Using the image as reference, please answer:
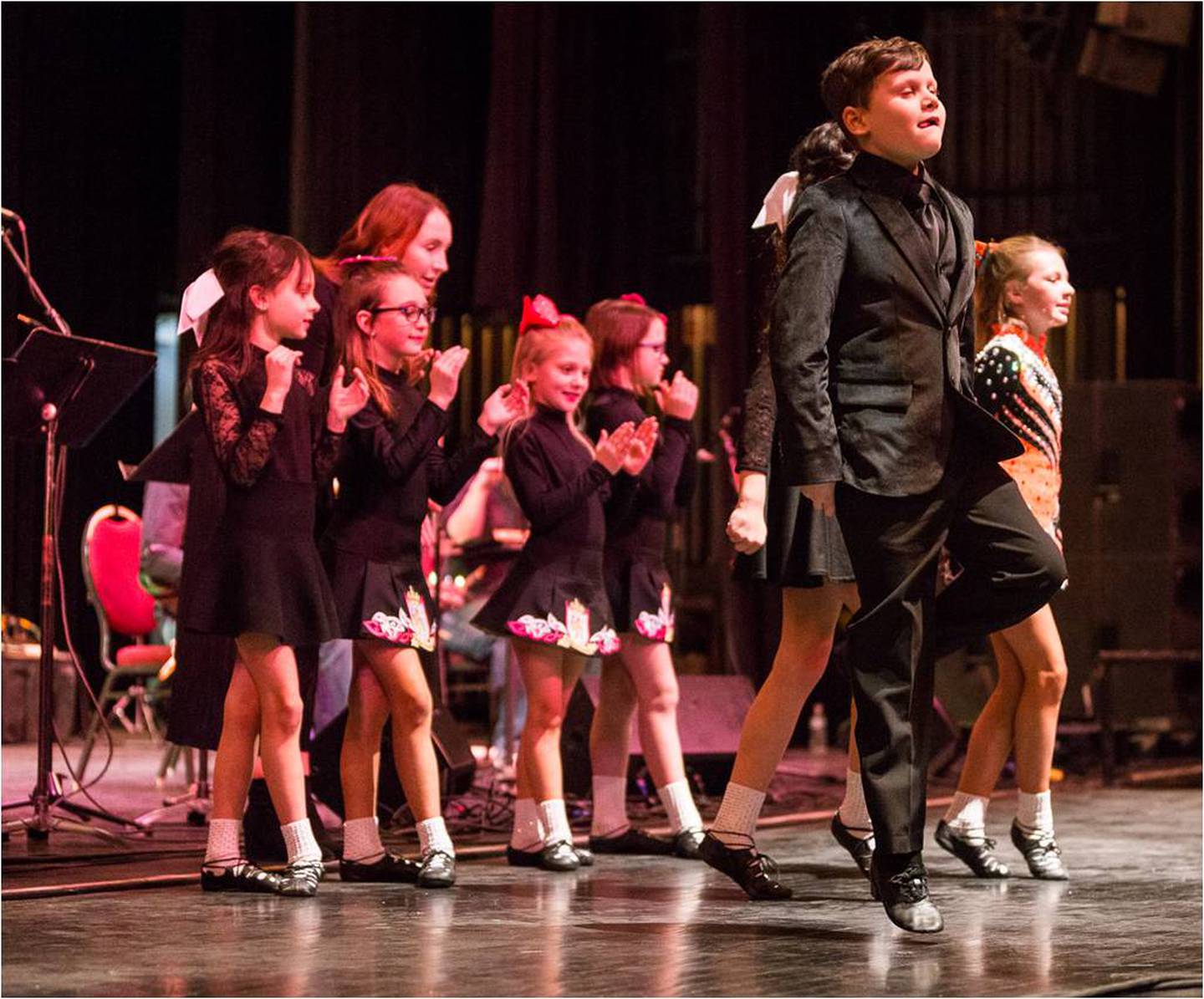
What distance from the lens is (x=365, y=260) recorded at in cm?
398

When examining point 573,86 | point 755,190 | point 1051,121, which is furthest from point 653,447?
point 1051,121

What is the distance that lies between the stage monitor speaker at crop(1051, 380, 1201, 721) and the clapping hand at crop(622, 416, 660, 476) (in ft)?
10.9

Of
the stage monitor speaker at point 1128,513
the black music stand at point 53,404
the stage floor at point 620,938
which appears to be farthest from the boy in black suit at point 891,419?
the stage monitor speaker at point 1128,513

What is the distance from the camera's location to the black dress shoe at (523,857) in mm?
3941

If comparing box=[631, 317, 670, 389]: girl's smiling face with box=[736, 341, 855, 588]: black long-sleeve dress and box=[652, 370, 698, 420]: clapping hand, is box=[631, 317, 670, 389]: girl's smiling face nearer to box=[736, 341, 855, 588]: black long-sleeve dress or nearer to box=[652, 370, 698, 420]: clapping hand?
box=[652, 370, 698, 420]: clapping hand

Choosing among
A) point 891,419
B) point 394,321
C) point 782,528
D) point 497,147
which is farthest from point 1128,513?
point 891,419

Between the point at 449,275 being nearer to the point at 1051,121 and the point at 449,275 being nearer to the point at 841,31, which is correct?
the point at 841,31

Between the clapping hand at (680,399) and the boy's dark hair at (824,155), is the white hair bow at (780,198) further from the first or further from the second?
the clapping hand at (680,399)

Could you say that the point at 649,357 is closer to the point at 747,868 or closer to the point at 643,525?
the point at 643,525

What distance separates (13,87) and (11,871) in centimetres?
578

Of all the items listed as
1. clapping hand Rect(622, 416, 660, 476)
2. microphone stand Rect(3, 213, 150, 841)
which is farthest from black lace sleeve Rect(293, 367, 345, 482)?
microphone stand Rect(3, 213, 150, 841)

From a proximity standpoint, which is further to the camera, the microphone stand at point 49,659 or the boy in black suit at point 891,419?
the microphone stand at point 49,659

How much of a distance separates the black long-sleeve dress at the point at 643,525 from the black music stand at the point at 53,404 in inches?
42.5

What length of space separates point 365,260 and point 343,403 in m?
0.51
